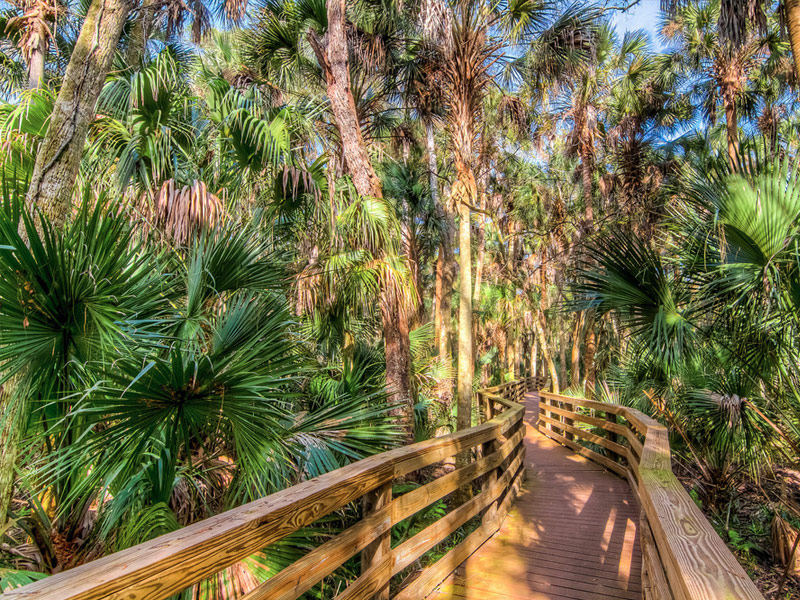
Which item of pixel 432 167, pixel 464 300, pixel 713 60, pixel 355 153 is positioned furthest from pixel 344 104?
pixel 713 60

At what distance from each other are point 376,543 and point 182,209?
358 centimetres

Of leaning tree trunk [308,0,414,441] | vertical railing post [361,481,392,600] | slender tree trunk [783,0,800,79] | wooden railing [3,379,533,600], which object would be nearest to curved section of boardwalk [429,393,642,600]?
wooden railing [3,379,533,600]

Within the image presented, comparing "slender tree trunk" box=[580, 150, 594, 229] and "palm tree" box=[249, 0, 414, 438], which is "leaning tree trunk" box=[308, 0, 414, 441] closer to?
"palm tree" box=[249, 0, 414, 438]

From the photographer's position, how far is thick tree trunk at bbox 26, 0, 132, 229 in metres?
3.02

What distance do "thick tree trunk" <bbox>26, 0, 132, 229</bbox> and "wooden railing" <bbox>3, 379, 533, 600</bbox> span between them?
2.53 metres

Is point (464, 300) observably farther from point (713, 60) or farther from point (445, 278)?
point (713, 60)

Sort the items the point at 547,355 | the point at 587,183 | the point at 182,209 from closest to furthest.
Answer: the point at 182,209 → the point at 587,183 → the point at 547,355

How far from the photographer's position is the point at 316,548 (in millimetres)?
1903

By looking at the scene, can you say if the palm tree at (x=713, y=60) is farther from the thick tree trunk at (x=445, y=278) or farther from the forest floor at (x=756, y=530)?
the forest floor at (x=756, y=530)

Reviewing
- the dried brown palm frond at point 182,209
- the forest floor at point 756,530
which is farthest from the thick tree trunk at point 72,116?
the forest floor at point 756,530

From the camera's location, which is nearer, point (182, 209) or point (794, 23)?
point (182, 209)

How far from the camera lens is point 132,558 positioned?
3.70 ft

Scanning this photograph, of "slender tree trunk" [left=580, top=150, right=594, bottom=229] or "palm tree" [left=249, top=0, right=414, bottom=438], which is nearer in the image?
"palm tree" [left=249, top=0, right=414, bottom=438]

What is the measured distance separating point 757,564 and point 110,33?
312 inches
